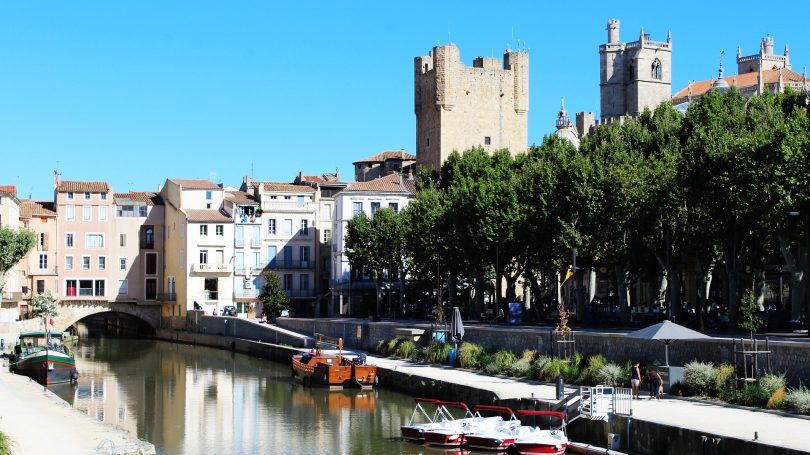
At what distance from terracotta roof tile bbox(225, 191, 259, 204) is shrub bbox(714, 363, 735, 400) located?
62.3 m

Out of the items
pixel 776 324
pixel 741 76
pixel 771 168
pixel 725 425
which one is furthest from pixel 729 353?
pixel 741 76

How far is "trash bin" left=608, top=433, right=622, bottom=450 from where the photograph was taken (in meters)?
26.4

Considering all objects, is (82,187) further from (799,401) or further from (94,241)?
(799,401)

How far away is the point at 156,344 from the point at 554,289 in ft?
95.5

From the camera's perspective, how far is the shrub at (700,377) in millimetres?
29922

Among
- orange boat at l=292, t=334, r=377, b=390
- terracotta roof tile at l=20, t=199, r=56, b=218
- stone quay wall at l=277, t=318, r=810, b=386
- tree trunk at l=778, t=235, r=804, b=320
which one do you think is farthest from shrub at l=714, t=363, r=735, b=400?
terracotta roof tile at l=20, t=199, r=56, b=218

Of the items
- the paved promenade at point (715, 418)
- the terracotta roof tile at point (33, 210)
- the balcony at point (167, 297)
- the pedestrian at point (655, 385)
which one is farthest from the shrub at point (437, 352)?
the terracotta roof tile at point (33, 210)

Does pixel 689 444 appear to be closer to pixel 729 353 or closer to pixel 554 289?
pixel 729 353

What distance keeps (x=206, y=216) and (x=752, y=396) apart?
2489 inches

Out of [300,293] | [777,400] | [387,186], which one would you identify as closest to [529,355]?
[777,400]

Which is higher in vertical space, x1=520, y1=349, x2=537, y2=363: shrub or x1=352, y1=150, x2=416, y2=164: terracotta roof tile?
x1=352, y1=150, x2=416, y2=164: terracotta roof tile

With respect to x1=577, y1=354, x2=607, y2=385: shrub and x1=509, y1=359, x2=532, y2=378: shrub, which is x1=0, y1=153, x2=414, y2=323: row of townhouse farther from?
x1=577, y1=354, x2=607, y2=385: shrub

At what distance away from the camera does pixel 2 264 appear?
67562mm

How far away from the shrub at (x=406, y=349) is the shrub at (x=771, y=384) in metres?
24.0
